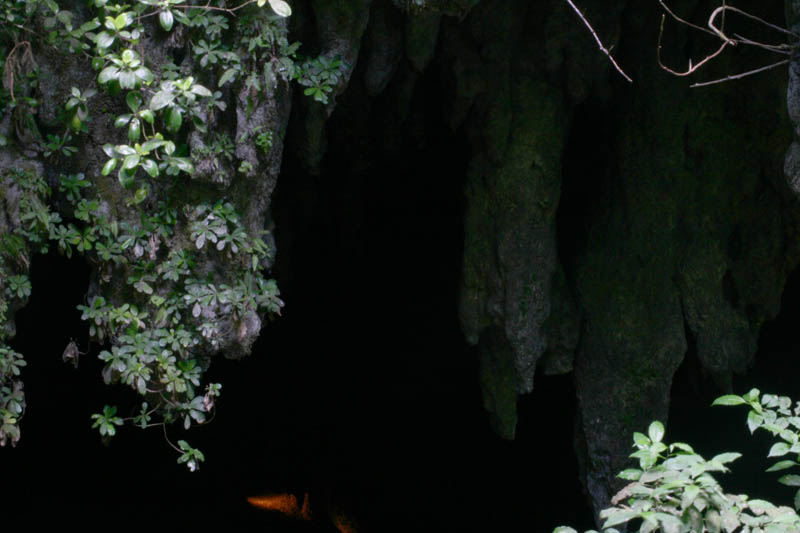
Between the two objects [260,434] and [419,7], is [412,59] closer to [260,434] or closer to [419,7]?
[419,7]

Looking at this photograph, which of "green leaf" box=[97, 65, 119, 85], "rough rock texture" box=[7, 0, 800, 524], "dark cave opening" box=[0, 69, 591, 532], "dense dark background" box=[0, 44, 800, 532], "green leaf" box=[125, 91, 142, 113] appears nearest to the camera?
"green leaf" box=[97, 65, 119, 85]

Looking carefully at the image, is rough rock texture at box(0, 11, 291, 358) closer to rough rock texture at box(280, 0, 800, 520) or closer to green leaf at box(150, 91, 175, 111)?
green leaf at box(150, 91, 175, 111)

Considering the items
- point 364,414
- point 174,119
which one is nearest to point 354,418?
point 364,414


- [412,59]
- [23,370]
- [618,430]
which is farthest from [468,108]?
[23,370]

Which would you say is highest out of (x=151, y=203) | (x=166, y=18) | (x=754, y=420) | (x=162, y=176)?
(x=166, y=18)

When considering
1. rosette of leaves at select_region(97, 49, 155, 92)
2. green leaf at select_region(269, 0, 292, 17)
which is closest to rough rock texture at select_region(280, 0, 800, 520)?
green leaf at select_region(269, 0, 292, 17)

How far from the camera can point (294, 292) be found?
7941 millimetres

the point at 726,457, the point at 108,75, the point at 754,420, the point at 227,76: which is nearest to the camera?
the point at 726,457

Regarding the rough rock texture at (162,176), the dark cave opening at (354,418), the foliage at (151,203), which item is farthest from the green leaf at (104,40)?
the dark cave opening at (354,418)

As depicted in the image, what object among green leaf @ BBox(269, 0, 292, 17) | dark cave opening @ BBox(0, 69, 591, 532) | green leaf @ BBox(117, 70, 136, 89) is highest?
green leaf @ BBox(269, 0, 292, 17)

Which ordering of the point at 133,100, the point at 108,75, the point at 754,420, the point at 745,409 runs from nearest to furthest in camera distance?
1. the point at 754,420
2. the point at 108,75
3. the point at 133,100
4. the point at 745,409

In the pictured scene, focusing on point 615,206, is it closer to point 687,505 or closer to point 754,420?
point 754,420

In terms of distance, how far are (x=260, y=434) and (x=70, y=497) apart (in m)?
2.14

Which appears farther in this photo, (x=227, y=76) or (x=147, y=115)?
(x=227, y=76)
